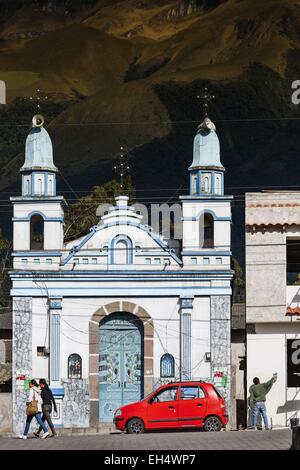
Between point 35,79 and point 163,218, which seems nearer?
point 163,218

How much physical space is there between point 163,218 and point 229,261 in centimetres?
928

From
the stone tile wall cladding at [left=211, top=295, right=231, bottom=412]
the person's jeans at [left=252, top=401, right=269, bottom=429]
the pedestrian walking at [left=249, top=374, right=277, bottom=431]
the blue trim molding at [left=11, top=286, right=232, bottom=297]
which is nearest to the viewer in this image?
the person's jeans at [left=252, top=401, right=269, bottom=429]

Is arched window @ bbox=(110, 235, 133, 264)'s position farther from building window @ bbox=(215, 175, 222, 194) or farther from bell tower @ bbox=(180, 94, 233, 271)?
building window @ bbox=(215, 175, 222, 194)

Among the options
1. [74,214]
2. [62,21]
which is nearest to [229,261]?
[74,214]

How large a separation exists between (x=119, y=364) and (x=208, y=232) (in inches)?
211

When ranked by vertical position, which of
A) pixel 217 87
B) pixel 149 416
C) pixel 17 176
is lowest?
pixel 149 416

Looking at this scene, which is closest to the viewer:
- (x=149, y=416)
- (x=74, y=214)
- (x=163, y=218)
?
(x=149, y=416)

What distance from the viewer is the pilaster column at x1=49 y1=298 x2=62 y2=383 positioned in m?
47.1

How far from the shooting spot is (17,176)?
15762 centimetres

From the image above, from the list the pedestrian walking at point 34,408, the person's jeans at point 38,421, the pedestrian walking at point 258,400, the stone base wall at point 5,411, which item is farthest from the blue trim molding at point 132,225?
the person's jeans at point 38,421

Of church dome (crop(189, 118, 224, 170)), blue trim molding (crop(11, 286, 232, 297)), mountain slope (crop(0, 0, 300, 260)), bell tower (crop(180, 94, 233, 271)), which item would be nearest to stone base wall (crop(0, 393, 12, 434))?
blue trim molding (crop(11, 286, 232, 297))

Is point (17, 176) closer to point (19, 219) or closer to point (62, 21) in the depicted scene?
point (62, 21)

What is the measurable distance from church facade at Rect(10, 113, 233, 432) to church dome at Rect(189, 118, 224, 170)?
234 millimetres

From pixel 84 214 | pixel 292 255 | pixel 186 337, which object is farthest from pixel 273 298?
pixel 84 214
